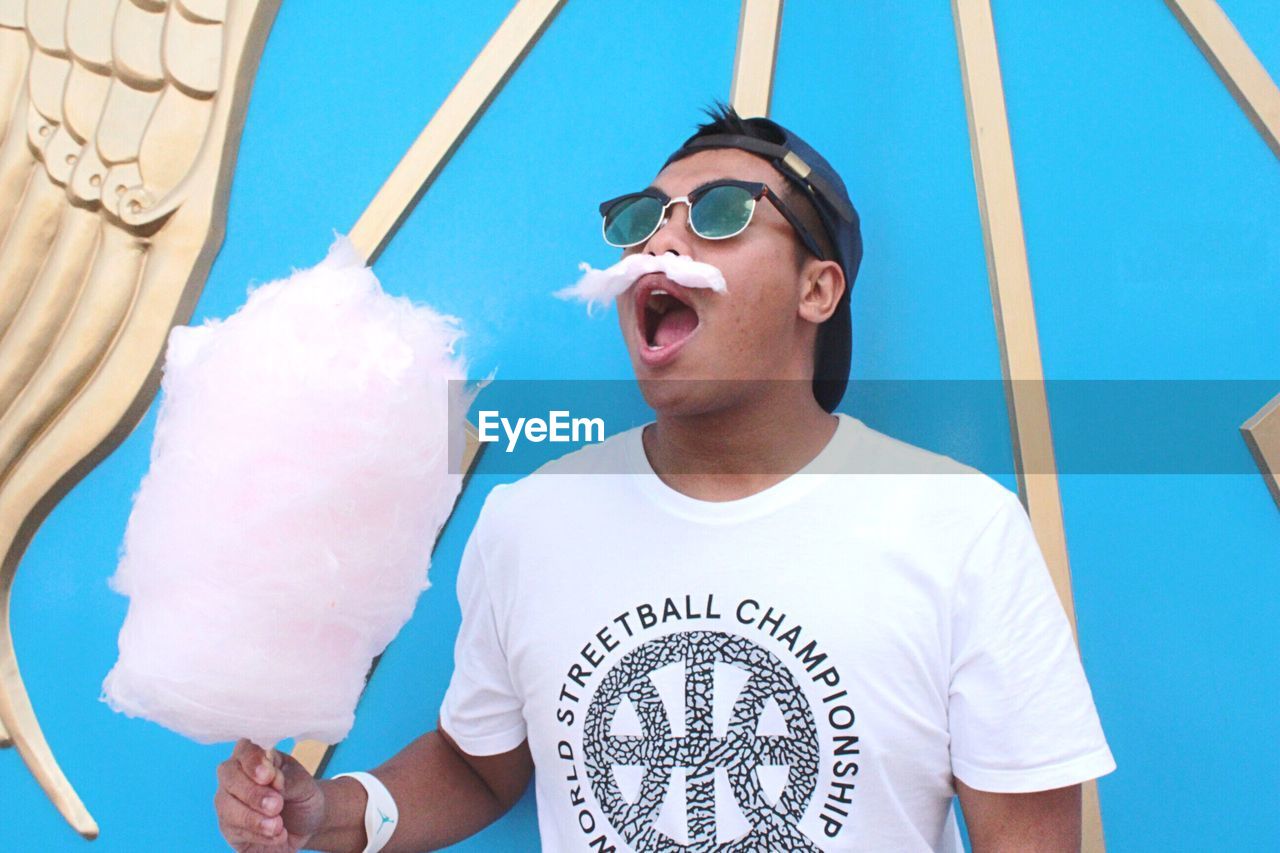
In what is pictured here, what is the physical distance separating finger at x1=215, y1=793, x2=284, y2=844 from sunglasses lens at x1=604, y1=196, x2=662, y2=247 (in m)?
0.73

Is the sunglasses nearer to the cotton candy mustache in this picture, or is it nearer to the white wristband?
the cotton candy mustache

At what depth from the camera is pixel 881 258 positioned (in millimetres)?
1612

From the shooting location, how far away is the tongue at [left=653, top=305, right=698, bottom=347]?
4.08 ft

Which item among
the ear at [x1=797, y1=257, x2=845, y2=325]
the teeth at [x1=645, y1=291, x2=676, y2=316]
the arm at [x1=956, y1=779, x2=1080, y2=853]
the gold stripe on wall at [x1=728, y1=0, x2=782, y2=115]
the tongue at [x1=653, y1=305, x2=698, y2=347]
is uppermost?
the gold stripe on wall at [x1=728, y1=0, x2=782, y2=115]

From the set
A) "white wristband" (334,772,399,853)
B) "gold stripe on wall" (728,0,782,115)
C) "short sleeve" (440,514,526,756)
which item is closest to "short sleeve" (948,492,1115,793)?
"short sleeve" (440,514,526,756)

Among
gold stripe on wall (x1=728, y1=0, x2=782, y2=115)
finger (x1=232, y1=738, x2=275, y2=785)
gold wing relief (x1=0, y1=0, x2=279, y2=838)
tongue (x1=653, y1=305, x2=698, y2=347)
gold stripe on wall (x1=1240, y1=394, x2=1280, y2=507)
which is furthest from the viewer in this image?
gold stripe on wall (x1=728, y1=0, x2=782, y2=115)

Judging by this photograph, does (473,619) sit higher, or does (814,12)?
(814,12)

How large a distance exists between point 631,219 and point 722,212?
0.40ft

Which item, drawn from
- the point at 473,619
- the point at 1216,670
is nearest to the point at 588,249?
the point at 473,619

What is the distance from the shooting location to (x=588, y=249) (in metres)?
1.60

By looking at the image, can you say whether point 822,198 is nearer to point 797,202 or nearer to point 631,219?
point 797,202

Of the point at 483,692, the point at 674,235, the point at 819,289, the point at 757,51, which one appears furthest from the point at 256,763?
the point at 757,51

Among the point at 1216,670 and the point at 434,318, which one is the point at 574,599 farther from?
the point at 1216,670

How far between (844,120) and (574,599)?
33.8 inches
